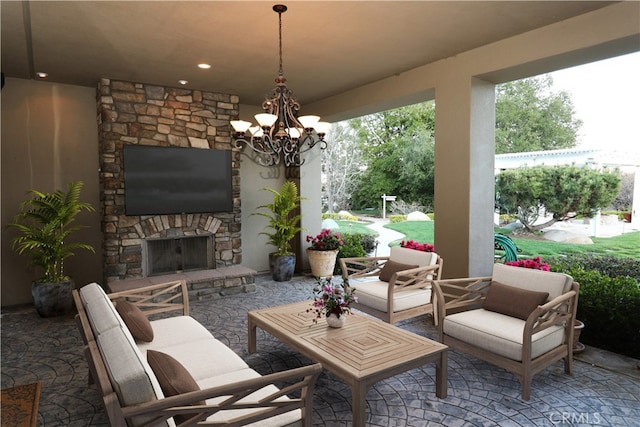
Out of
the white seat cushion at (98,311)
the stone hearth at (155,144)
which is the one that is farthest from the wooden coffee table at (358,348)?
the stone hearth at (155,144)

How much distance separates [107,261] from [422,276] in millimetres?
4287

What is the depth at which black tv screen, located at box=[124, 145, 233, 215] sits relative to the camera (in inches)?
219

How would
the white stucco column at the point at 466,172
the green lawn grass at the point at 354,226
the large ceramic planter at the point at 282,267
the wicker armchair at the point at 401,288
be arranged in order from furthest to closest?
the green lawn grass at the point at 354,226
the large ceramic planter at the point at 282,267
the white stucco column at the point at 466,172
the wicker armchair at the point at 401,288

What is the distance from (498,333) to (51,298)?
16.4ft

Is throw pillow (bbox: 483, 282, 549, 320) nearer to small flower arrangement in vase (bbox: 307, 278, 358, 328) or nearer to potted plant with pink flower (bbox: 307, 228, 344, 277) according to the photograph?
small flower arrangement in vase (bbox: 307, 278, 358, 328)

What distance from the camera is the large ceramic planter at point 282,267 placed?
21.7 ft

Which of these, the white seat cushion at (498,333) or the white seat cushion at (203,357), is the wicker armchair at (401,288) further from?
the white seat cushion at (203,357)

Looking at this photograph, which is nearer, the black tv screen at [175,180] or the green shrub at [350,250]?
the black tv screen at [175,180]

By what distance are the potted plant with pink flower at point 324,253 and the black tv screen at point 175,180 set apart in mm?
1608

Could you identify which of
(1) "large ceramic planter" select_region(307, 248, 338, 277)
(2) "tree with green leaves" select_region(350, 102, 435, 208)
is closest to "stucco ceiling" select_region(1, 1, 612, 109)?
(1) "large ceramic planter" select_region(307, 248, 338, 277)

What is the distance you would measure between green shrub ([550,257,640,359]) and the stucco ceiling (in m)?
2.54

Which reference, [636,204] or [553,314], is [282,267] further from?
[636,204]

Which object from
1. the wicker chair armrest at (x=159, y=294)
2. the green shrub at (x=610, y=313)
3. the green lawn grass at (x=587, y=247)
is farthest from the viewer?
the green lawn grass at (x=587, y=247)

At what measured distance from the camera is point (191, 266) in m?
6.36
